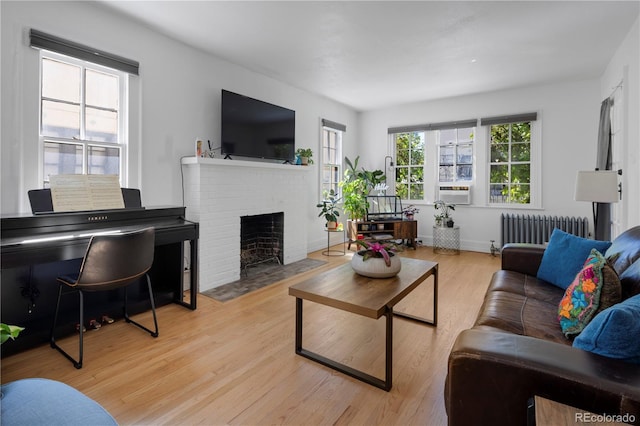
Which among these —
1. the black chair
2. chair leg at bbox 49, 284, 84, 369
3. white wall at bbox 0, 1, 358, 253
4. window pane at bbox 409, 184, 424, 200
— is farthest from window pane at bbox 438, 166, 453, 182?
chair leg at bbox 49, 284, 84, 369

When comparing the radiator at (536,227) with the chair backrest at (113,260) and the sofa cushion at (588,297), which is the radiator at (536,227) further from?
the chair backrest at (113,260)

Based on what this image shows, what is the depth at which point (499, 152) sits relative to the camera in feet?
18.0

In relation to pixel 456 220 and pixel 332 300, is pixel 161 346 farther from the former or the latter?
pixel 456 220

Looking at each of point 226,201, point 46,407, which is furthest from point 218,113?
point 46,407

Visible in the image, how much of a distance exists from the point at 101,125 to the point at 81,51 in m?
0.60

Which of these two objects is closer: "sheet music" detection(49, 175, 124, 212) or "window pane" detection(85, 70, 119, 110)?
"sheet music" detection(49, 175, 124, 212)

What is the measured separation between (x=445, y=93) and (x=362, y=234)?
269 cm

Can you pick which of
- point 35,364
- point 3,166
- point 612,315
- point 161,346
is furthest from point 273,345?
point 3,166

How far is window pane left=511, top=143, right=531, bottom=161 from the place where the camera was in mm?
5273

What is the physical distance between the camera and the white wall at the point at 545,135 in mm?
4789

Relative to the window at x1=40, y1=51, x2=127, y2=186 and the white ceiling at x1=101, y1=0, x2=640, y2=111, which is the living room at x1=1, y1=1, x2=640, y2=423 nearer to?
the window at x1=40, y1=51, x2=127, y2=186

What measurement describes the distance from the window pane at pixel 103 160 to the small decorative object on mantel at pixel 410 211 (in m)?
4.46

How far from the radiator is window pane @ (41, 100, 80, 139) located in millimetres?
5703

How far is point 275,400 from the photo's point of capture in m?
1.74
